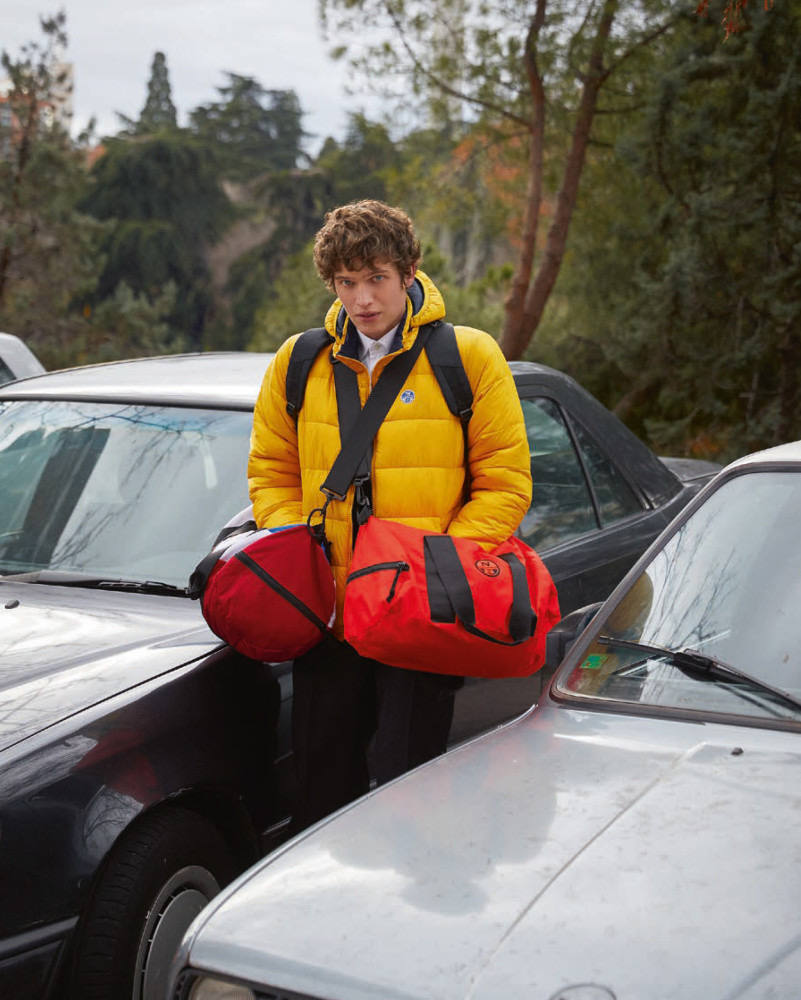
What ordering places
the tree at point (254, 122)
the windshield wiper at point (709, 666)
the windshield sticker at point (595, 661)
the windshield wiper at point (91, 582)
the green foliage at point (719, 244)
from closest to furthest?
the windshield wiper at point (709, 666) → the windshield sticker at point (595, 661) → the windshield wiper at point (91, 582) → the green foliage at point (719, 244) → the tree at point (254, 122)

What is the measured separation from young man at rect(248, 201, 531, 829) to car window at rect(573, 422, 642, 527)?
1.26 meters

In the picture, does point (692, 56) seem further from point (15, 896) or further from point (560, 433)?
point (15, 896)

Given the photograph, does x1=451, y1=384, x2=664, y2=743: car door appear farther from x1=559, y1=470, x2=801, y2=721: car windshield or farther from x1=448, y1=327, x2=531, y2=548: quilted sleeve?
x1=559, y1=470, x2=801, y2=721: car windshield

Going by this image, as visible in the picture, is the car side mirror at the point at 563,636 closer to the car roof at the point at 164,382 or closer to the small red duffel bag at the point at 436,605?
the small red duffel bag at the point at 436,605

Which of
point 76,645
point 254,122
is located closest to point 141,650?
point 76,645

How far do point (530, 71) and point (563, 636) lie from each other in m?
11.8

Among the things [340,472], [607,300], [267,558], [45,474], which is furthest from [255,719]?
[607,300]

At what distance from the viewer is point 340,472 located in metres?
3.14

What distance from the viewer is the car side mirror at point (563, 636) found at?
305 cm

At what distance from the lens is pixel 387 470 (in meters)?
3.13

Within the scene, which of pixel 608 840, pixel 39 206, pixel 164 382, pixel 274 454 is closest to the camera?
pixel 608 840

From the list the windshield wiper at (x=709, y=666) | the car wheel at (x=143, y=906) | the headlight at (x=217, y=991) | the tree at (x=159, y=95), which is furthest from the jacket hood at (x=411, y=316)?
the tree at (x=159, y=95)

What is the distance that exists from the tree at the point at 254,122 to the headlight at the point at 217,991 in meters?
49.4

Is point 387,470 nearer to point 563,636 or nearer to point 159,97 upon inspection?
point 563,636
